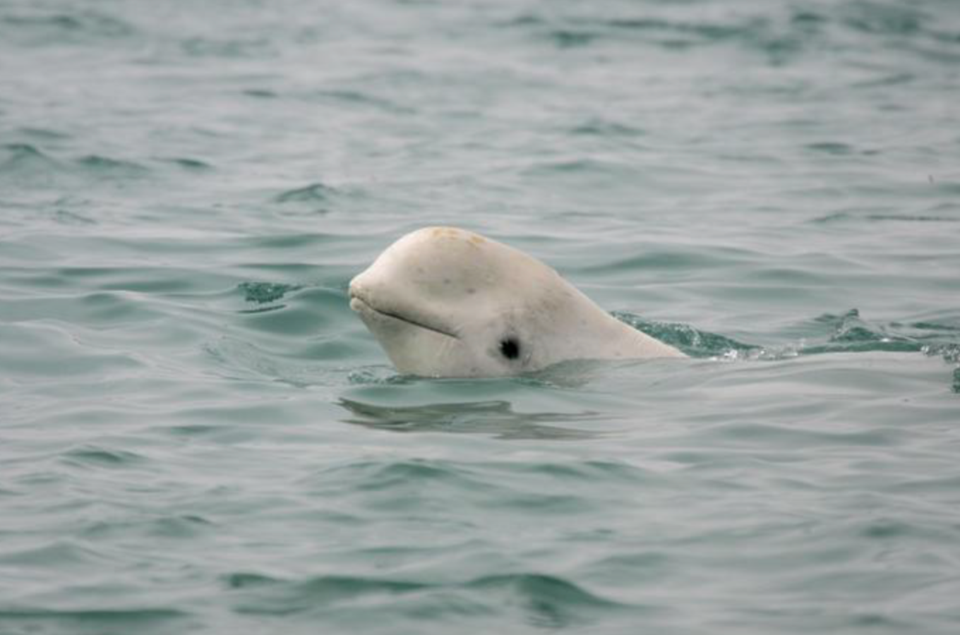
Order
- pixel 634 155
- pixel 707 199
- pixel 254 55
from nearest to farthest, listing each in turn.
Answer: pixel 707 199 → pixel 634 155 → pixel 254 55

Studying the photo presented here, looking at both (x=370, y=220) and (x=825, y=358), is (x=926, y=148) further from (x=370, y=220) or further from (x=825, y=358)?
(x=825, y=358)

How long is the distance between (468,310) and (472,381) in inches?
15.6

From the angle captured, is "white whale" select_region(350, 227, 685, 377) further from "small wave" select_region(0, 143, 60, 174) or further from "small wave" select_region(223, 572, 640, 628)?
"small wave" select_region(0, 143, 60, 174)

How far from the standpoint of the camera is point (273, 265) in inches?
583

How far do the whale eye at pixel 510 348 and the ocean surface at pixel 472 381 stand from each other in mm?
197

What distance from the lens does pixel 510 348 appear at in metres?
10.2

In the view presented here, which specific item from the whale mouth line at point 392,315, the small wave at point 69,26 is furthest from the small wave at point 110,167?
the whale mouth line at point 392,315

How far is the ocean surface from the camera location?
7.21 m

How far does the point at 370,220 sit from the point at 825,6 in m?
19.4

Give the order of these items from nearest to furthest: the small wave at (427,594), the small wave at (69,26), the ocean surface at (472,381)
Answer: the small wave at (427,594), the ocean surface at (472,381), the small wave at (69,26)

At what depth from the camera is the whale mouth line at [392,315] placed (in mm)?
9742

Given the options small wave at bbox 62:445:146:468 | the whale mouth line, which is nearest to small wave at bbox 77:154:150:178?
the whale mouth line

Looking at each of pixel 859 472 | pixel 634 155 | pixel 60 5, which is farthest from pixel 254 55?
→ pixel 859 472

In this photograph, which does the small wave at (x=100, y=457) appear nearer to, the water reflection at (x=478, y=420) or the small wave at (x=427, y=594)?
the water reflection at (x=478, y=420)
